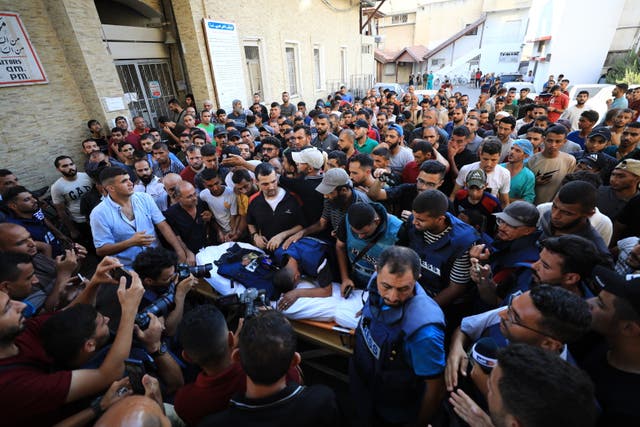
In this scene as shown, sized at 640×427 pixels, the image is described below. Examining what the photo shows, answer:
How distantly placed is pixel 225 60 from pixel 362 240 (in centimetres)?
871

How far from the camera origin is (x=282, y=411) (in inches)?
53.9

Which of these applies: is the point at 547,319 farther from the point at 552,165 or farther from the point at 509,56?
the point at 509,56

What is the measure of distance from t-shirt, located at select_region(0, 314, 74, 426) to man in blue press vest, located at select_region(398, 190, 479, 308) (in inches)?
96.1

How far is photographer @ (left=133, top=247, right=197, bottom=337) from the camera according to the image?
2.49 m

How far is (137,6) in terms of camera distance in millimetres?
7664

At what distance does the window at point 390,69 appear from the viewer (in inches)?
1420

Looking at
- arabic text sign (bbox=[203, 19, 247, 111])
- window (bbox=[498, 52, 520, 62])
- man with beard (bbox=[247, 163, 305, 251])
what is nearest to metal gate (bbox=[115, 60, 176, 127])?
arabic text sign (bbox=[203, 19, 247, 111])

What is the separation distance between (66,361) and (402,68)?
134 ft

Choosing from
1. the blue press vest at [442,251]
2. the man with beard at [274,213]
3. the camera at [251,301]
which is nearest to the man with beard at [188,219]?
the man with beard at [274,213]

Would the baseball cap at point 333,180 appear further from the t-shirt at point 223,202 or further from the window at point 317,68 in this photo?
the window at point 317,68

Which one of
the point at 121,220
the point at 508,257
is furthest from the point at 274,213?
the point at 508,257

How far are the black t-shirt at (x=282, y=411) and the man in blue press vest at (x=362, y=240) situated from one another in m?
1.33

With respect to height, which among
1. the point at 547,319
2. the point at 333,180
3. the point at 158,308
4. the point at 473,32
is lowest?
the point at 158,308

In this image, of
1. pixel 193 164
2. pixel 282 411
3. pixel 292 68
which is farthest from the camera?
pixel 292 68
